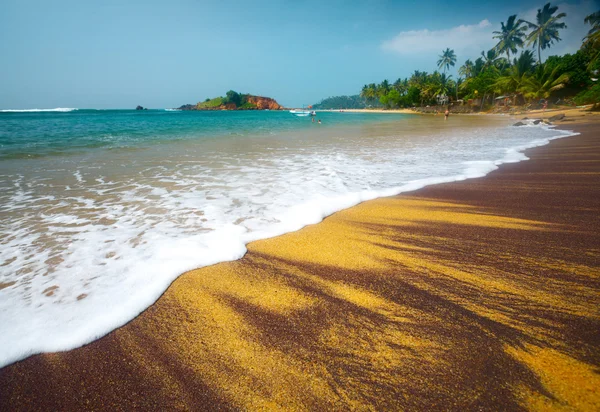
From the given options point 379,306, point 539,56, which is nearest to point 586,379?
point 379,306

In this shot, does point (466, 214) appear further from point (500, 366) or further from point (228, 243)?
point (228, 243)

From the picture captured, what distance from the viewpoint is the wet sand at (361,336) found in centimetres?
141

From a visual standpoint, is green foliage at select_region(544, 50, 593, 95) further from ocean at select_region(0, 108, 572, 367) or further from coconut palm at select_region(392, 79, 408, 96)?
coconut palm at select_region(392, 79, 408, 96)

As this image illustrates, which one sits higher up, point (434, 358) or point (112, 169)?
point (112, 169)

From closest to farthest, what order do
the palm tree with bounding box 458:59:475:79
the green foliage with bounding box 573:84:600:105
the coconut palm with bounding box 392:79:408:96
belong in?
the green foliage with bounding box 573:84:600:105 < the palm tree with bounding box 458:59:475:79 < the coconut palm with bounding box 392:79:408:96

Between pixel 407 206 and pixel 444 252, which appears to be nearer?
pixel 444 252

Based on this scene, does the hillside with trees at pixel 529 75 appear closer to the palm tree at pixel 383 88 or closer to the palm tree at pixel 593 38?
the palm tree at pixel 593 38

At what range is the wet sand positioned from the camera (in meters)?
1.41

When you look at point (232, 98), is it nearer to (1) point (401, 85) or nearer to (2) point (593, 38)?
(1) point (401, 85)

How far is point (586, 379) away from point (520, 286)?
0.86 meters

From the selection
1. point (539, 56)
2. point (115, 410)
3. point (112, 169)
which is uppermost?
point (539, 56)

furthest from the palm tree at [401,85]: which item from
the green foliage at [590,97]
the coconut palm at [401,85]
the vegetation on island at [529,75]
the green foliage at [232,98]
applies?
the green foliage at [232,98]

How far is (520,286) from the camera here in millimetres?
2174

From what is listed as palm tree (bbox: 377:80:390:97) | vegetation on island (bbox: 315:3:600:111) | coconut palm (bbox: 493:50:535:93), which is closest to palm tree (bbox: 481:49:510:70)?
vegetation on island (bbox: 315:3:600:111)
